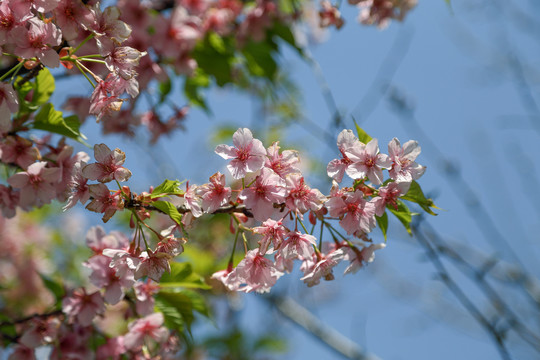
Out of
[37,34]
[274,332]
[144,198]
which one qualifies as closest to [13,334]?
[144,198]

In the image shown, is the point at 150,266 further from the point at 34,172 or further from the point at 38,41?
the point at 38,41

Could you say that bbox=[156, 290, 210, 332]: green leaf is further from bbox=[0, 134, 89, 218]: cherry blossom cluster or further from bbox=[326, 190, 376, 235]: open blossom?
bbox=[326, 190, 376, 235]: open blossom

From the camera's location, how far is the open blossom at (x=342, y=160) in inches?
56.2

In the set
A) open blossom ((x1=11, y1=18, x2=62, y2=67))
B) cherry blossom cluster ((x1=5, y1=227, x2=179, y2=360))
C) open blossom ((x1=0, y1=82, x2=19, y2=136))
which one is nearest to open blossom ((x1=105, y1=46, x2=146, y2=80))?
open blossom ((x1=11, y1=18, x2=62, y2=67))

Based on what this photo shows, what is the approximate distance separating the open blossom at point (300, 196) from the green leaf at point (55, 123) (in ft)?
2.69

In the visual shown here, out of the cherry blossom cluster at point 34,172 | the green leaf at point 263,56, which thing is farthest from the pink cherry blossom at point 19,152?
the green leaf at point 263,56

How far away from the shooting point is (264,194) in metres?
1.36

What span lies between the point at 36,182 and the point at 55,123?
276 millimetres

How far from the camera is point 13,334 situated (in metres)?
2.15

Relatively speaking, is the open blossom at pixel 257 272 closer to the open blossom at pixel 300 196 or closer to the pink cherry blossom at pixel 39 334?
the open blossom at pixel 300 196

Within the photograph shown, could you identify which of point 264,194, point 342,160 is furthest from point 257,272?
point 342,160

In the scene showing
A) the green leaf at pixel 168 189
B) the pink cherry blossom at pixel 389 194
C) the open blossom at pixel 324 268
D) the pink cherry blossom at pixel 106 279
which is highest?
the pink cherry blossom at pixel 389 194

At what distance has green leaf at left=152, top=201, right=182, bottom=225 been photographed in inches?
55.1

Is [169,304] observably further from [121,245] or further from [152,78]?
[152,78]
